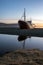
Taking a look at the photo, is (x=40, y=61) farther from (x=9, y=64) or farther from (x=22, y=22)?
(x=22, y=22)

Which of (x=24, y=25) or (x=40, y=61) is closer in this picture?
(x=40, y=61)

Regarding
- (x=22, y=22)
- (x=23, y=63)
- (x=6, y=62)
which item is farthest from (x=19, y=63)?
(x=22, y=22)

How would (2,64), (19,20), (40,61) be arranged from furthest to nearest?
(19,20), (40,61), (2,64)

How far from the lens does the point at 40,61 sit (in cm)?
923

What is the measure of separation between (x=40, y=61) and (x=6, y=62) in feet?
6.40

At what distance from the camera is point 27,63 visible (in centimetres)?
869

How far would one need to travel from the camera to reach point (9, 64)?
27.9 feet

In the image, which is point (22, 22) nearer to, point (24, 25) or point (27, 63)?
point (24, 25)

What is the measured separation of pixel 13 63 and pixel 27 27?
39527 millimetres

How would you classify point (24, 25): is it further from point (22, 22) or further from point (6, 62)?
point (6, 62)

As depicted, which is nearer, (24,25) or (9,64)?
(9,64)

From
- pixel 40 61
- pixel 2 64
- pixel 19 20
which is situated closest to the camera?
pixel 2 64

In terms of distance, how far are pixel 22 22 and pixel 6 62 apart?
125 ft

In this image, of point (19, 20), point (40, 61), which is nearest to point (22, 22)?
point (19, 20)
